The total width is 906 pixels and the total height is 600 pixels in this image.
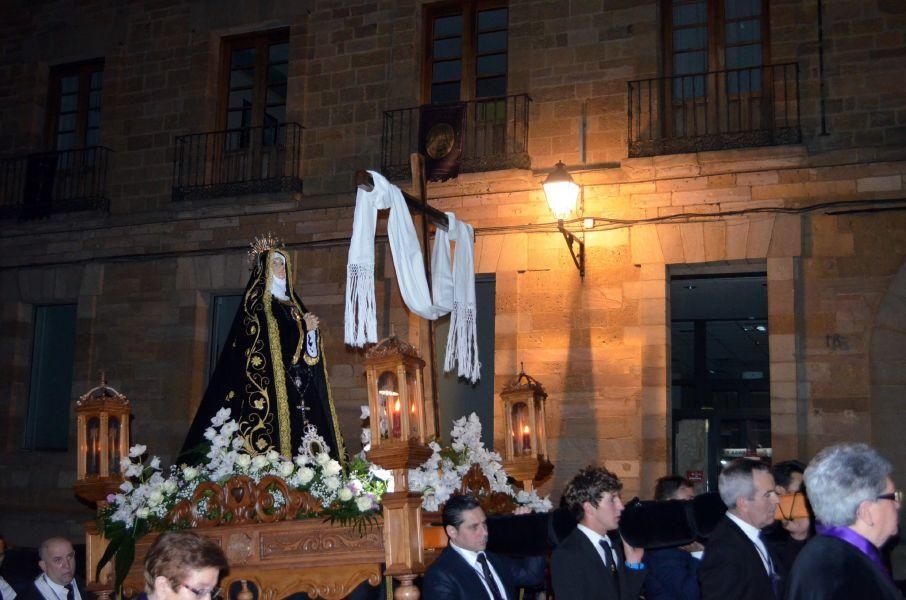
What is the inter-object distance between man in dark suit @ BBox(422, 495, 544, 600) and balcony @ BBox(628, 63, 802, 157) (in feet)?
20.4

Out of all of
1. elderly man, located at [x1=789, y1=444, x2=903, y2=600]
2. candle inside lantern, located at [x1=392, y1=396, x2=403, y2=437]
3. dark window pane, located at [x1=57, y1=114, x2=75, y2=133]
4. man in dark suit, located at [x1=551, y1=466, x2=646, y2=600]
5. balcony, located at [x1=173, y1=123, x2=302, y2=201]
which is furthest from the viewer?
dark window pane, located at [x1=57, y1=114, x2=75, y2=133]

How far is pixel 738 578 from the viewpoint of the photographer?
440cm

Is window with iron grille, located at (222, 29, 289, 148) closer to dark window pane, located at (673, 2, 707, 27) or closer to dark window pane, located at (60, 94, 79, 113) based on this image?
dark window pane, located at (60, 94, 79, 113)

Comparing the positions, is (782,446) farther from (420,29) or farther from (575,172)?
(420,29)

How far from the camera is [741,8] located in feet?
35.8

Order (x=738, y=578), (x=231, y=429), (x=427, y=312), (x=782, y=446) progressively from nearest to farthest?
1. (x=738, y=578)
2. (x=231, y=429)
3. (x=427, y=312)
4. (x=782, y=446)

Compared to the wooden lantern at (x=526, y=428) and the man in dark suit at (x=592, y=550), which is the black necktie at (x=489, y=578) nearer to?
the man in dark suit at (x=592, y=550)

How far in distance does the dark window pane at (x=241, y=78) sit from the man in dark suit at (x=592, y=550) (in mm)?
8980

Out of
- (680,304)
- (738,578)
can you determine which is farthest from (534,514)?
(680,304)

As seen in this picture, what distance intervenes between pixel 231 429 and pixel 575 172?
5.38m

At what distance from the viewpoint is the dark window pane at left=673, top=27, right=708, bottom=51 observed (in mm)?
11000

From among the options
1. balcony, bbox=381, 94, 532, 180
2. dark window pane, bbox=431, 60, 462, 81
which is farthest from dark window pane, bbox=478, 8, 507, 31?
balcony, bbox=381, 94, 532, 180

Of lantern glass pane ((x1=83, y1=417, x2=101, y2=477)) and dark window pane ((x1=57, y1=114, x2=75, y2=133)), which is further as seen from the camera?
dark window pane ((x1=57, y1=114, x2=75, y2=133))

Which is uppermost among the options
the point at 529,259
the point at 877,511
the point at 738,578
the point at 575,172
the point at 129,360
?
the point at 575,172
